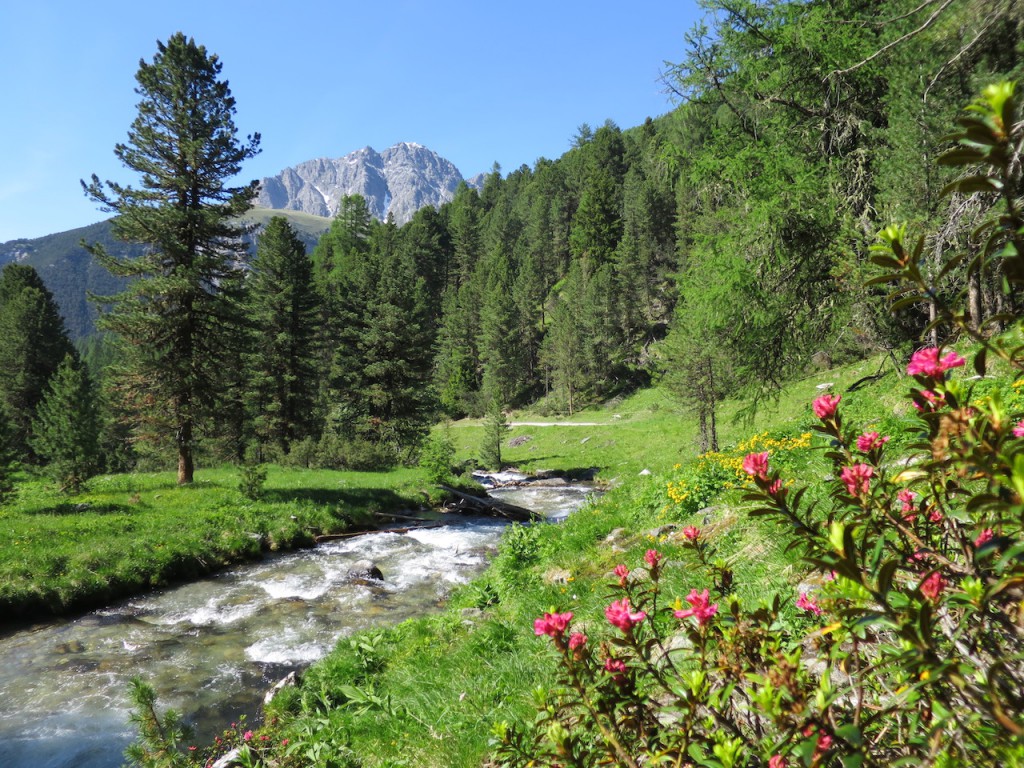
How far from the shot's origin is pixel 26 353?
1390 inches

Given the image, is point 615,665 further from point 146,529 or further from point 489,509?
point 489,509

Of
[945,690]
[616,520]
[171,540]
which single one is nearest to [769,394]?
[616,520]

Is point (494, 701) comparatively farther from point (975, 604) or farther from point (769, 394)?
point (769, 394)

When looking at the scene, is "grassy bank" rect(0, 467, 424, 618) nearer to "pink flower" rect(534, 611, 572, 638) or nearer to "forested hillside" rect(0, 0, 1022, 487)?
"forested hillside" rect(0, 0, 1022, 487)

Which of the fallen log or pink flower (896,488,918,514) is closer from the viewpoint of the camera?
pink flower (896,488,918,514)

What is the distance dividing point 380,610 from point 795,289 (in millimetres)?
10481

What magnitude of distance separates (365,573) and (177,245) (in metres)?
13.5

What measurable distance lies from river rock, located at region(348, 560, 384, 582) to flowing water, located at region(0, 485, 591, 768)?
0.29 m

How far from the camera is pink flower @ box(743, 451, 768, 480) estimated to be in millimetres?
1649

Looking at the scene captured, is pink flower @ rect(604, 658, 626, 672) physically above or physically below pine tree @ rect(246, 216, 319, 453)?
below

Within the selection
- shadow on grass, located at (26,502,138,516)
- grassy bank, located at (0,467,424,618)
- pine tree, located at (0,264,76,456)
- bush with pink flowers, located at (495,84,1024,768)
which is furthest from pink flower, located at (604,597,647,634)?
pine tree, located at (0,264,76,456)

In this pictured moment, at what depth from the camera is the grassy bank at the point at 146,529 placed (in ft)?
36.0

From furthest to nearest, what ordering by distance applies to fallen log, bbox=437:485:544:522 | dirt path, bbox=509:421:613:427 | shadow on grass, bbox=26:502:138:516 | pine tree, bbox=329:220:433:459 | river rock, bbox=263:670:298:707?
dirt path, bbox=509:421:613:427, pine tree, bbox=329:220:433:459, fallen log, bbox=437:485:544:522, shadow on grass, bbox=26:502:138:516, river rock, bbox=263:670:298:707

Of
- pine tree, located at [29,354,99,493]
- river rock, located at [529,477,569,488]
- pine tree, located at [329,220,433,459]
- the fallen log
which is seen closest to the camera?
pine tree, located at [29,354,99,493]
